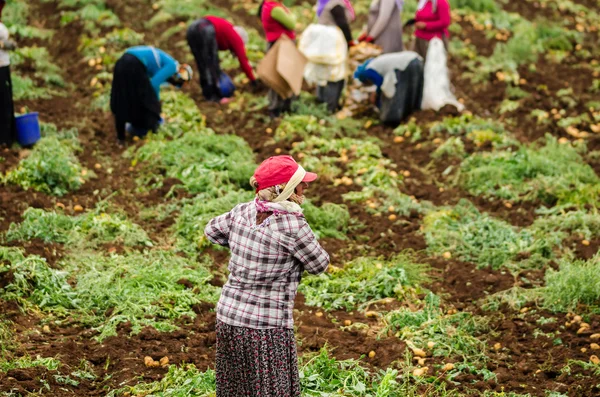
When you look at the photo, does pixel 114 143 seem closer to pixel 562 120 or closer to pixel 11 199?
pixel 11 199

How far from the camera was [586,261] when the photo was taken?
6.65 meters

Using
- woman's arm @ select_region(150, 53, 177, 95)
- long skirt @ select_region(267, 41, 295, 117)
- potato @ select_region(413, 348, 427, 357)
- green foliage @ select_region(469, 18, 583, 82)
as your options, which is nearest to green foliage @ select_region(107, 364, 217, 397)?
potato @ select_region(413, 348, 427, 357)

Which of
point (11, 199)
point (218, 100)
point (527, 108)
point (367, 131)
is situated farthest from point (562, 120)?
point (11, 199)

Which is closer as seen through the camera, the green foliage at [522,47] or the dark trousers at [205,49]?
the dark trousers at [205,49]

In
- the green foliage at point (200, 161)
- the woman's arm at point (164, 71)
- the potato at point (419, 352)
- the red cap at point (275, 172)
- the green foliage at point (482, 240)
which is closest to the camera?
the red cap at point (275, 172)

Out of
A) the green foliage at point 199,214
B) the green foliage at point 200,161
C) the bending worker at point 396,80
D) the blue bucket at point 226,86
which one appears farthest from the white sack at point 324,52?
the green foliage at point 199,214

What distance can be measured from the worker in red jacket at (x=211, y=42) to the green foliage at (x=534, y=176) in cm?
353

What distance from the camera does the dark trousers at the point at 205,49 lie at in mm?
9969

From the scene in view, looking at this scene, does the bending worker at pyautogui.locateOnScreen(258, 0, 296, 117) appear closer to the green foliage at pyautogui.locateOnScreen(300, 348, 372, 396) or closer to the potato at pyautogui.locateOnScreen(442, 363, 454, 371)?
the green foliage at pyautogui.locateOnScreen(300, 348, 372, 396)

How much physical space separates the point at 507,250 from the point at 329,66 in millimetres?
4167

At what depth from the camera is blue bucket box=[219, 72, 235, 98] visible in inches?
413

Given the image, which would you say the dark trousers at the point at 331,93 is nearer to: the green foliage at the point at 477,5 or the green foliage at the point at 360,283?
the green foliage at the point at 360,283

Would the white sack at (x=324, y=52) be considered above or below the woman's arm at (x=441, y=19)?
below

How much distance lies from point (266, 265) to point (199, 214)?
139 inches
